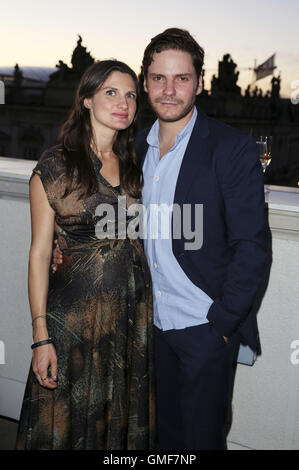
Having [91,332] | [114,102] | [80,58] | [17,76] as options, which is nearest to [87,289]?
[91,332]

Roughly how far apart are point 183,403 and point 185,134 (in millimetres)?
1155

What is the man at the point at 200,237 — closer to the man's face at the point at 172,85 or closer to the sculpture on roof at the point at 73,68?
the man's face at the point at 172,85

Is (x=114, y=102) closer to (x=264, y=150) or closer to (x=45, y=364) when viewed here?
(x=264, y=150)

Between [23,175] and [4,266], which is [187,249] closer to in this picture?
[23,175]

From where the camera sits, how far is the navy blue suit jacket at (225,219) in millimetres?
1979

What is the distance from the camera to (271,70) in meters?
54.2

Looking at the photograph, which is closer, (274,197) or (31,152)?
(274,197)

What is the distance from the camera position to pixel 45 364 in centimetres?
199

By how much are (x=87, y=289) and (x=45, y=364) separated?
34cm

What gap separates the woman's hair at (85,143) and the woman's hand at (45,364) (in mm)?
622

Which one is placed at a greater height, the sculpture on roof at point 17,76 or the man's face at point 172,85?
the sculpture on roof at point 17,76

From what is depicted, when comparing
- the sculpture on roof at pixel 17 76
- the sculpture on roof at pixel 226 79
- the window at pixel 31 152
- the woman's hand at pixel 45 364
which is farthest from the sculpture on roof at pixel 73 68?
the woman's hand at pixel 45 364

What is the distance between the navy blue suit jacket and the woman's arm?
0.53 m
